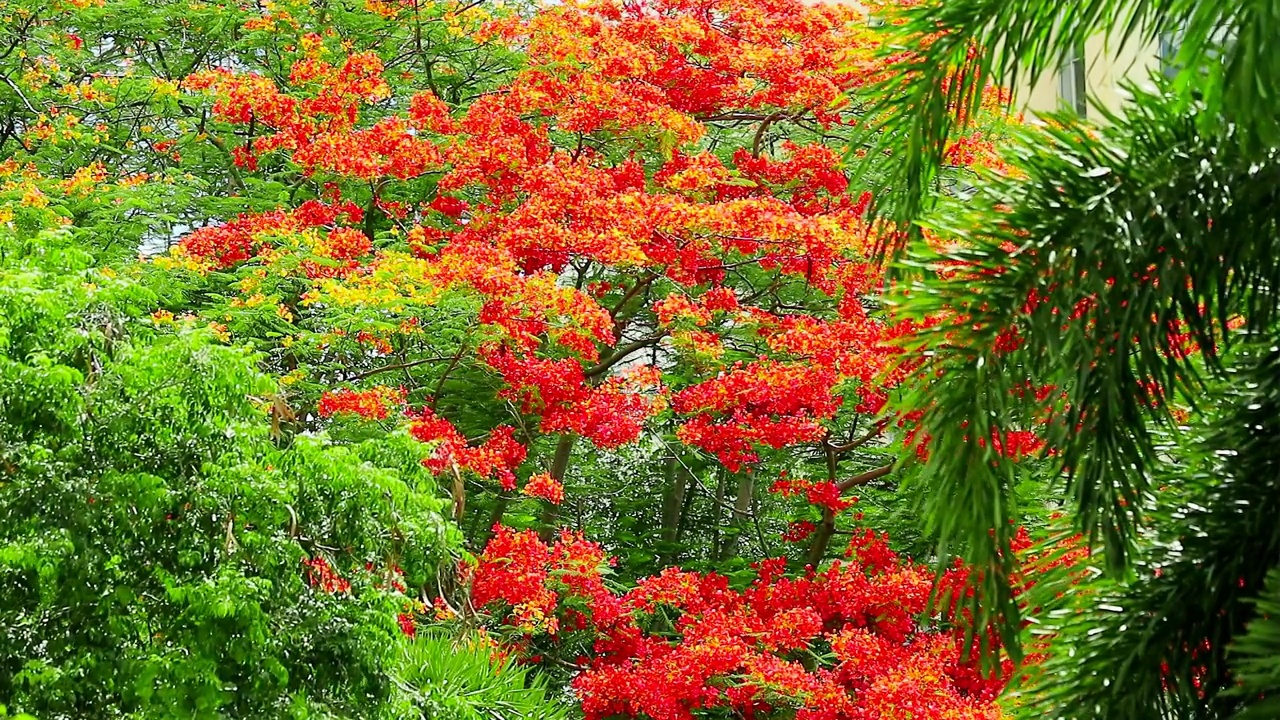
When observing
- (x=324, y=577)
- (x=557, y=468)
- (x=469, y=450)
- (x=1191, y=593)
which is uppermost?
(x=1191, y=593)

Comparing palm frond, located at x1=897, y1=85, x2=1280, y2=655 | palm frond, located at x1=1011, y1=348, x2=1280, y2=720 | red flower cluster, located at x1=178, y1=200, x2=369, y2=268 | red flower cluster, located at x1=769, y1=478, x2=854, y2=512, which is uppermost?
palm frond, located at x1=897, y1=85, x2=1280, y2=655

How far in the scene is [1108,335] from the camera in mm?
2445

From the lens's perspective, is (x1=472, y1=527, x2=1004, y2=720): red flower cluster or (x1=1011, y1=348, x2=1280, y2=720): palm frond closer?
(x1=1011, y1=348, x2=1280, y2=720): palm frond

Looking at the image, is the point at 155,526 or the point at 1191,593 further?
the point at 155,526

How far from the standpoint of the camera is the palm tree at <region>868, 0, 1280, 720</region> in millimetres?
2451

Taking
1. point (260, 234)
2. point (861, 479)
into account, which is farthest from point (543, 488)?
point (260, 234)

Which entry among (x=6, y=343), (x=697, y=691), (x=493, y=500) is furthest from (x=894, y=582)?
(x=6, y=343)

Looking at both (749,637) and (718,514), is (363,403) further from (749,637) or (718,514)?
(718,514)

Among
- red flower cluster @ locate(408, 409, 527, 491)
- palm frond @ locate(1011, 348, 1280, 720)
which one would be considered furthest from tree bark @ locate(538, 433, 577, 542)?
palm frond @ locate(1011, 348, 1280, 720)

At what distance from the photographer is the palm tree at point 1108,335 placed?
2.45 meters

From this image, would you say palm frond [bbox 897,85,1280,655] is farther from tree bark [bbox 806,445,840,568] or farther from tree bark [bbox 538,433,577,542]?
tree bark [bbox 806,445,840,568]

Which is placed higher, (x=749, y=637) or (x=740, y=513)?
(x=749, y=637)

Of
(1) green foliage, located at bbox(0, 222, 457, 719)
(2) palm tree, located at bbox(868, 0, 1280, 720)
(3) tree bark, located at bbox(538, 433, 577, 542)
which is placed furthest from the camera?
(3) tree bark, located at bbox(538, 433, 577, 542)

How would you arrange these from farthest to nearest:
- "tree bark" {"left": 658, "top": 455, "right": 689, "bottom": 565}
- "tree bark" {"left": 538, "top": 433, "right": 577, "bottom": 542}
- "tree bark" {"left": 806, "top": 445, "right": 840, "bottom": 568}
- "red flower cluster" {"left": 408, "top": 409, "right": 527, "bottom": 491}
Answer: "tree bark" {"left": 658, "top": 455, "right": 689, "bottom": 565}
"tree bark" {"left": 806, "top": 445, "right": 840, "bottom": 568}
"tree bark" {"left": 538, "top": 433, "right": 577, "bottom": 542}
"red flower cluster" {"left": 408, "top": 409, "right": 527, "bottom": 491}
